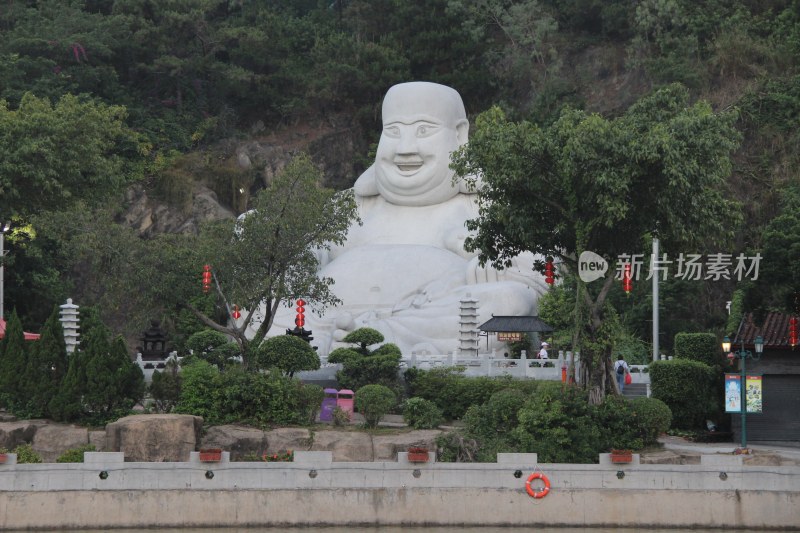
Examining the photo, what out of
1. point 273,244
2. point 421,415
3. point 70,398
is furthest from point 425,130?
point 70,398

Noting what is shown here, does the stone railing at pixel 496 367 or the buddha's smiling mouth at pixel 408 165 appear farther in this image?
the buddha's smiling mouth at pixel 408 165

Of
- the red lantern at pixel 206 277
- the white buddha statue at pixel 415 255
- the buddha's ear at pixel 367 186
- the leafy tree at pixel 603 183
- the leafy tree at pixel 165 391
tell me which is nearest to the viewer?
the leafy tree at pixel 603 183

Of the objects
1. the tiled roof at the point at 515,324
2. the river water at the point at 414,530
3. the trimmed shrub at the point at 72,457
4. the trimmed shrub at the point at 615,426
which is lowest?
the river water at the point at 414,530

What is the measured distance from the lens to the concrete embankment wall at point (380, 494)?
2133cm

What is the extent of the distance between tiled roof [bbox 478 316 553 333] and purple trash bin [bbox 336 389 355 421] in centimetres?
447

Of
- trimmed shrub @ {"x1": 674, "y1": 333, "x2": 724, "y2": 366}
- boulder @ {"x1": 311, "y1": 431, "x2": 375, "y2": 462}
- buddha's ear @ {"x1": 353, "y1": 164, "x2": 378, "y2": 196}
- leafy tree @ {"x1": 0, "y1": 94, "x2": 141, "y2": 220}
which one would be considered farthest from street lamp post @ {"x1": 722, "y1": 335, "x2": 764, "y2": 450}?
leafy tree @ {"x1": 0, "y1": 94, "x2": 141, "y2": 220}

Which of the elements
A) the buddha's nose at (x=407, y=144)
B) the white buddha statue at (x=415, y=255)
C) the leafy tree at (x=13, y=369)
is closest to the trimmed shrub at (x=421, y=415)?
the white buddha statue at (x=415, y=255)

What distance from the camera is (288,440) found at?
2394 centimetres

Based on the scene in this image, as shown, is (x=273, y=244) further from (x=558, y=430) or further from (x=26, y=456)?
(x=558, y=430)

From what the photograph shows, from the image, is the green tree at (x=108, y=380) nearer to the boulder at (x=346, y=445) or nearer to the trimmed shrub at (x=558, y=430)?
the boulder at (x=346, y=445)

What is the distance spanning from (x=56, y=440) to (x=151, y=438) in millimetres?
2039

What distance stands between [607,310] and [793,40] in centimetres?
1917

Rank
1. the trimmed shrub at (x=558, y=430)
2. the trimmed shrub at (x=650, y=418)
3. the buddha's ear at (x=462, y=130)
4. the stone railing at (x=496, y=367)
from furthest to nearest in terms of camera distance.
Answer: the buddha's ear at (x=462, y=130) → the stone railing at (x=496, y=367) → the trimmed shrub at (x=650, y=418) → the trimmed shrub at (x=558, y=430)

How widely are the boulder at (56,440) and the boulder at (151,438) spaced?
98cm
